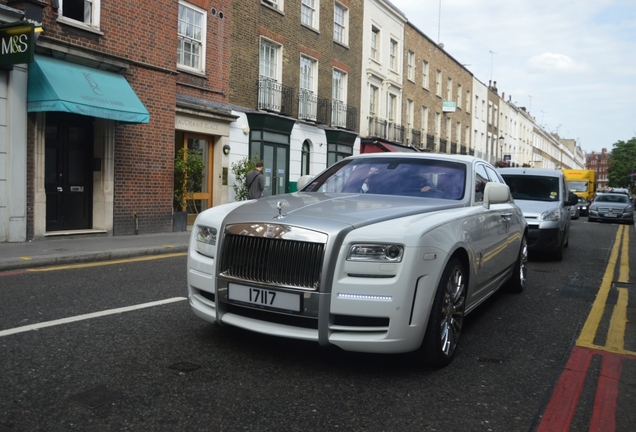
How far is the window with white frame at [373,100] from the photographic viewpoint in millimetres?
28297

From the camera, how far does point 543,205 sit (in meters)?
10.9

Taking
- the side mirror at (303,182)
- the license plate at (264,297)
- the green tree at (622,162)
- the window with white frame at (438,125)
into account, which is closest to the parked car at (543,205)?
the side mirror at (303,182)

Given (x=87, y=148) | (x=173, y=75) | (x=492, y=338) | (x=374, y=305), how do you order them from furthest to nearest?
(x=173, y=75), (x=87, y=148), (x=492, y=338), (x=374, y=305)

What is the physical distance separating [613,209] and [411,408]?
28239mm

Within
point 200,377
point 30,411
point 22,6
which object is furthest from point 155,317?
point 22,6

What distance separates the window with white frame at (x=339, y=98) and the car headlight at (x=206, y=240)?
19.8 m

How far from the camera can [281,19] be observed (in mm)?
20156

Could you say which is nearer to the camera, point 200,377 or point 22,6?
point 200,377

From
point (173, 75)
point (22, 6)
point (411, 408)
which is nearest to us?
point (411, 408)

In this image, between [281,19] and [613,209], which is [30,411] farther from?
[613,209]

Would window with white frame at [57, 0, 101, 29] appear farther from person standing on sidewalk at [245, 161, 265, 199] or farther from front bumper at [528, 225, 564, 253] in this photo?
front bumper at [528, 225, 564, 253]

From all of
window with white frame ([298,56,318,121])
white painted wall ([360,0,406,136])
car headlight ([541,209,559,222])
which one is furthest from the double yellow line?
white painted wall ([360,0,406,136])

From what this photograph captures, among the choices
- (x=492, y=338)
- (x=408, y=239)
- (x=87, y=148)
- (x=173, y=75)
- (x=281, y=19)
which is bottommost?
(x=492, y=338)

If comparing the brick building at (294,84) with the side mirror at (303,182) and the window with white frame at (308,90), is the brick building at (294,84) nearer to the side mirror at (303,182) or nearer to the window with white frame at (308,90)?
the window with white frame at (308,90)
